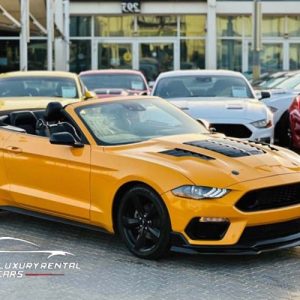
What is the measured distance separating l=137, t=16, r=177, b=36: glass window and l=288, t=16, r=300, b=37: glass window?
16.2 ft

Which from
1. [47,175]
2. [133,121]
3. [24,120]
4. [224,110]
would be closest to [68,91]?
[224,110]

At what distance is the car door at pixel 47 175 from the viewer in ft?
21.0

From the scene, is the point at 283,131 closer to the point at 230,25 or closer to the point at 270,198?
the point at 270,198

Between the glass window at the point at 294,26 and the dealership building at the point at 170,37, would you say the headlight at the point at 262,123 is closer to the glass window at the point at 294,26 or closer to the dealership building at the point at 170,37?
the dealership building at the point at 170,37

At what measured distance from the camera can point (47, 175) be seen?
673 cm

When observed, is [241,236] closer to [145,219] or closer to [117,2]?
[145,219]

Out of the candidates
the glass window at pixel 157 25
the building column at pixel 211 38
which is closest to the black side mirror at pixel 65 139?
the building column at pixel 211 38

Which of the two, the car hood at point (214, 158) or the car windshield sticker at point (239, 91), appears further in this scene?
the car windshield sticker at point (239, 91)

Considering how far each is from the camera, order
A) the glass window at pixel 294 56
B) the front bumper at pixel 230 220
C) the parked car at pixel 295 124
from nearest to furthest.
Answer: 1. the front bumper at pixel 230 220
2. the parked car at pixel 295 124
3. the glass window at pixel 294 56

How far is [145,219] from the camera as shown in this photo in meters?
5.95

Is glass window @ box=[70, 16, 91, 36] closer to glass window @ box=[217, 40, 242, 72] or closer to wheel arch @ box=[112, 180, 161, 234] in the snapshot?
glass window @ box=[217, 40, 242, 72]

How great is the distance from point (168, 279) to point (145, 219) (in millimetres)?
640

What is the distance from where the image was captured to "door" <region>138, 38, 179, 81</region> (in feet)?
97.2

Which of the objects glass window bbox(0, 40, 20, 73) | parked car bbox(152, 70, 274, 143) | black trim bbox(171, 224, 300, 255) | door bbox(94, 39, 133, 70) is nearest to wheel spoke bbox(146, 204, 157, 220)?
black trim bbox(171, 224, 300, 255)
